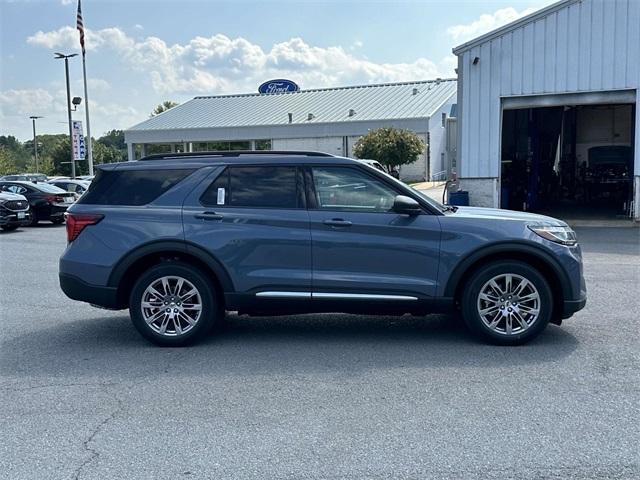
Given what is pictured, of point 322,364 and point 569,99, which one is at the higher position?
point 569,99

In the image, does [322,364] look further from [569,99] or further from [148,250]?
[569,99]

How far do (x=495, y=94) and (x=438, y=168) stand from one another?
30.9 metres

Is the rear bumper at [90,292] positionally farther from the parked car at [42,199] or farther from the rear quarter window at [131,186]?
the parked car at [42,199]

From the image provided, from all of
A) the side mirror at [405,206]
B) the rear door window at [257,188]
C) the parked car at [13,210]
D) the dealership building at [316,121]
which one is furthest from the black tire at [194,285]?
the dealership building at [316,121]

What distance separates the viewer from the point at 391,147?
39.5 metres

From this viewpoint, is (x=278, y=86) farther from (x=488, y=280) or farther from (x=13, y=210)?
(x=488, y=280)

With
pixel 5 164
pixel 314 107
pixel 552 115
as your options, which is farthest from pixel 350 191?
pixel 5 164

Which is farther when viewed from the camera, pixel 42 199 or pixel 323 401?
pixel 42 199

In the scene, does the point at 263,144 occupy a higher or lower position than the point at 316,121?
lower

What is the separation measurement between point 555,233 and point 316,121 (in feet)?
141

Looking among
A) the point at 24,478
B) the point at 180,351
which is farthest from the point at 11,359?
the point at 24,478

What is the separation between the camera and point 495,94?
1836 cm

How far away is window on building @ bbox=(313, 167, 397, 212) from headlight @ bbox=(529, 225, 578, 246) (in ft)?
4.53

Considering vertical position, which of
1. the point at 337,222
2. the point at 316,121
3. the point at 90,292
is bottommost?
the point at 90,292
